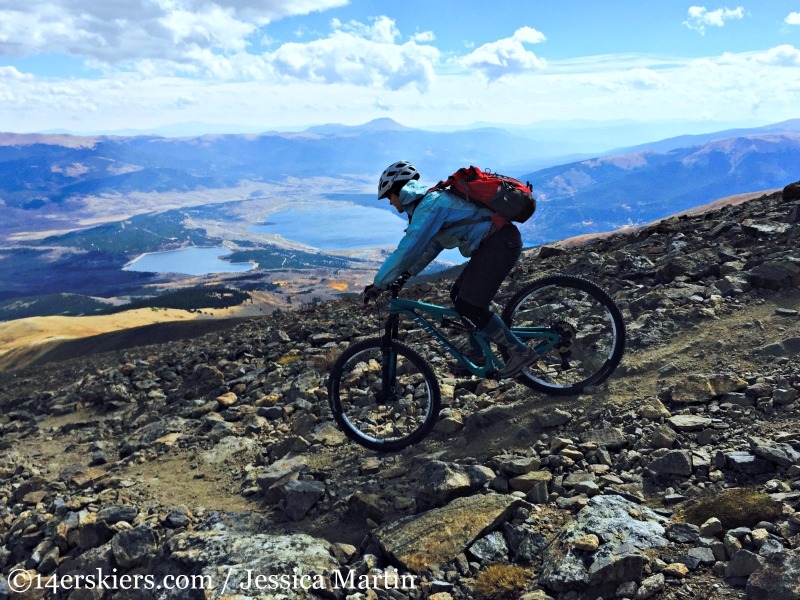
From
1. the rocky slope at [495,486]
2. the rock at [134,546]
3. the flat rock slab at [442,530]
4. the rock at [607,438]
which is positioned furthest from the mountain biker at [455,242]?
the rock at [134,546]

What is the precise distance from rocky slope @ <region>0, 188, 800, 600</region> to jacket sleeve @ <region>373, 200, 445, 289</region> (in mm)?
2515

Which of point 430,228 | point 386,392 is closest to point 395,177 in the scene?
point 430,228

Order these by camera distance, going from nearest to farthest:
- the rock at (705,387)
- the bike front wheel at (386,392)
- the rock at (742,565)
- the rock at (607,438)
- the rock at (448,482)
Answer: the rock at (742,565), the rock at (448,482), the rock at (607,438), the rock at (705,387), the bike front wheel at (386,392)

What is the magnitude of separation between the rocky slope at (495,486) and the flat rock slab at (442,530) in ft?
0.07

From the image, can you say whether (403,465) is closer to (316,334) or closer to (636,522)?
(636,522)

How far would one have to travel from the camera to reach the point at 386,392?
795 cm

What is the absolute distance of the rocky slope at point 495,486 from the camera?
15.0 ft

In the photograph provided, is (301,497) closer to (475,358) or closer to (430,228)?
(475,358)

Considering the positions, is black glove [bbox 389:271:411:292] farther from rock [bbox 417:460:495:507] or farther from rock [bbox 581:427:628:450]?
rock [bbox 581:427:628:450]

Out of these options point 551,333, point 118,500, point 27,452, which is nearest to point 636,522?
point 551,333

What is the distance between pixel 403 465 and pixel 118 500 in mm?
4454

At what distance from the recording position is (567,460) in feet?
20.2

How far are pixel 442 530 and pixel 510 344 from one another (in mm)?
2781

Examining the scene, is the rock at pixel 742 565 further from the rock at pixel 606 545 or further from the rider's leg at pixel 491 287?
the rider's leg at pixel 491 287
